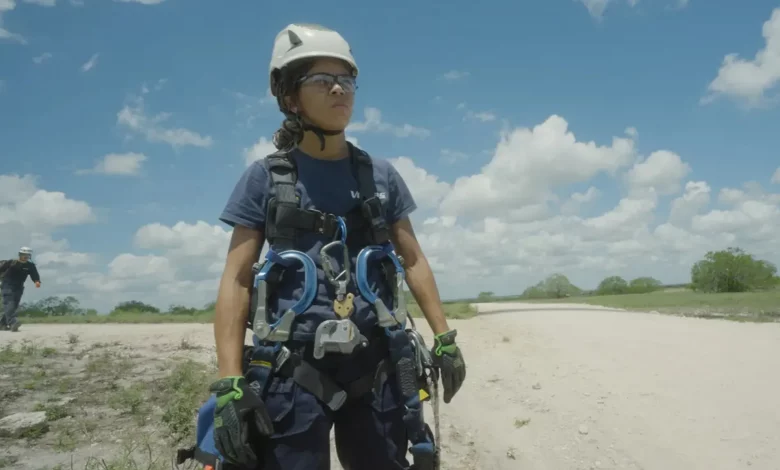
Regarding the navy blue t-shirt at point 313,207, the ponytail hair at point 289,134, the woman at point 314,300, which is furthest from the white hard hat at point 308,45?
the navy blue t-shirt at point 313,207

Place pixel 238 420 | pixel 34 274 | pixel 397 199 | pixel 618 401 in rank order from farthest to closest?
pixel 34 274
pixel 618 401
pixel 397 199
pixel 238 420

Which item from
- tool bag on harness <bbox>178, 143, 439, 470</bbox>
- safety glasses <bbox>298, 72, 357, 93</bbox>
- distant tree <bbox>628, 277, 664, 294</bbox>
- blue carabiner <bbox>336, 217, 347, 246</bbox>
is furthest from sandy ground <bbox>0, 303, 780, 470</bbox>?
distant tree <bbox>628, 277, 664, 294</bbox>

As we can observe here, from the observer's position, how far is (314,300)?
2.33 metres

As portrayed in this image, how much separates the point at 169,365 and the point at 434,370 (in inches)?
243

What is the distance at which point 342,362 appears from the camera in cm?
234

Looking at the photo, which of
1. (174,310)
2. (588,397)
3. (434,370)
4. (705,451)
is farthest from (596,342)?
(174,310)

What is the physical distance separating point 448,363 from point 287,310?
85cm

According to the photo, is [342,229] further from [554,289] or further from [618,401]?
[554,289]

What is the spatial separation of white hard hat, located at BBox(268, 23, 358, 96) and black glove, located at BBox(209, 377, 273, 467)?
1.49 meters

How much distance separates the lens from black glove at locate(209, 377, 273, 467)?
2.14m

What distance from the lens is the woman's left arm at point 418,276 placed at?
283cm

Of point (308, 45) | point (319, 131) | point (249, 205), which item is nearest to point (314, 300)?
point (249, 205)

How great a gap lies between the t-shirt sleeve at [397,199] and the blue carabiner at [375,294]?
0.24m

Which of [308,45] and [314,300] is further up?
[308,45]
